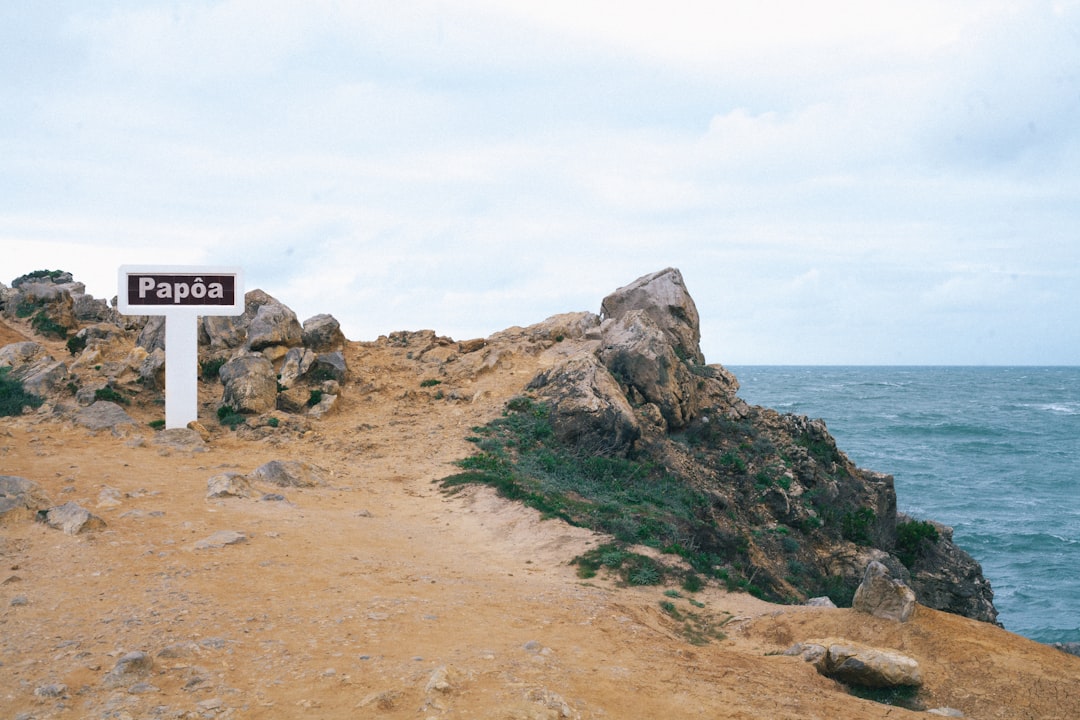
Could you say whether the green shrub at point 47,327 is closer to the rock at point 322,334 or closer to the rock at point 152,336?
the rock at point 152,336

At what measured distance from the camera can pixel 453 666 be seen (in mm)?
7691

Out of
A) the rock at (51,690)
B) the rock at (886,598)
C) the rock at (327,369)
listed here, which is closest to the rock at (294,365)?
the rock at (327,369)

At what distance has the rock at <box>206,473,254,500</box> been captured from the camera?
562 inches

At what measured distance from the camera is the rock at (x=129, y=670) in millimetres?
7305

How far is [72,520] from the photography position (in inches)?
464

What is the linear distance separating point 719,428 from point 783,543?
505 cm

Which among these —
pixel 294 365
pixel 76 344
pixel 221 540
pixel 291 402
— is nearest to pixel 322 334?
pixel 294 365

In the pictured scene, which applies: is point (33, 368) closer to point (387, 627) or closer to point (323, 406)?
point (323, 406)

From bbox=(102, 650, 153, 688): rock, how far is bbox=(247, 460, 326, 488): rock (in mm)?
8265

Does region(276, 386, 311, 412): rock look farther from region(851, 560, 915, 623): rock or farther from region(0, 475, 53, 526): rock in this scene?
region(851, 560, 915, 623): rock

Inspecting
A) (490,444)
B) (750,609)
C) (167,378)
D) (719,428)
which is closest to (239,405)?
(167,378)

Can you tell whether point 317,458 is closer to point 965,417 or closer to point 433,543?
point 433,543

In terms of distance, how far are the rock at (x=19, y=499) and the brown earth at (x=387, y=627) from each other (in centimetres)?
24

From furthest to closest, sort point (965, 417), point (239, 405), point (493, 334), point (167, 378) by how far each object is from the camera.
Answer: point (965, 417), point (493, 334), point (239, 405), point (167, 378)
